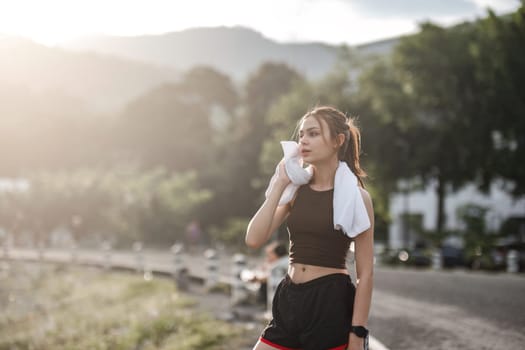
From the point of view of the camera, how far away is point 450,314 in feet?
39.1

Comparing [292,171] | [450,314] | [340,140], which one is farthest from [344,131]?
[450,314]

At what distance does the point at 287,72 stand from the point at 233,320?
48638 millimetres

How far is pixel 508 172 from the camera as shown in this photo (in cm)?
2908

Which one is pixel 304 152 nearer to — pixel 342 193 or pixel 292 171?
pixel 292 171

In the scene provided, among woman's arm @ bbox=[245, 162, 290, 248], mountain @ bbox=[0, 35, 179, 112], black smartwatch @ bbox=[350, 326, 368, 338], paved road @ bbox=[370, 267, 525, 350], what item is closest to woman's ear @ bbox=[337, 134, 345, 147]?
woman's arm @ bbox=[245, 162, 290, 248]

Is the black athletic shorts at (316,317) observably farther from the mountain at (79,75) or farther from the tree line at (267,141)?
the mountain at (79,75)

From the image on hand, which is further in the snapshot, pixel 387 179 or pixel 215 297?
pixel 387 179

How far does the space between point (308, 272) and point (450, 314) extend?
8.68 meters

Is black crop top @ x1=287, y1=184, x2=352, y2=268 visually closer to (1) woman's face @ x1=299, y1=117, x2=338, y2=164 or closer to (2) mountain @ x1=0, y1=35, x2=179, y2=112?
(1) woman's face @ x1=299, y1=117, x2=338, y2=164

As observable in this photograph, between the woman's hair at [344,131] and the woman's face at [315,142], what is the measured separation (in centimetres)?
2

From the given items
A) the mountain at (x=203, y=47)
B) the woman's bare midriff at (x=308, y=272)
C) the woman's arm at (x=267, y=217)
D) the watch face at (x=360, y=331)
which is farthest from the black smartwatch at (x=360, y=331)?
the mountain at (x=203, y=47)

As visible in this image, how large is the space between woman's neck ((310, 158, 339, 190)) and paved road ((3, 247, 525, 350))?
17.2 ft

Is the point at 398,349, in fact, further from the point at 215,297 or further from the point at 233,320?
the point at 215,297

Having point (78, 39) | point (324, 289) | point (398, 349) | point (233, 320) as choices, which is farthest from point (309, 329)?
point (78, 39)
